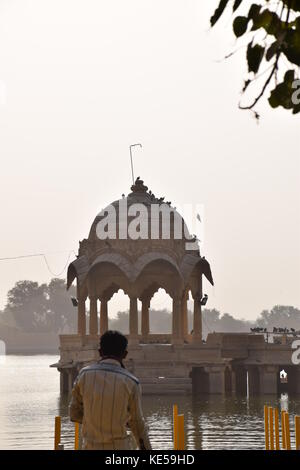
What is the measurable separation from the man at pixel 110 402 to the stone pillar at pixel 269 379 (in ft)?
140

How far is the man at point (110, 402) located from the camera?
9.41 m

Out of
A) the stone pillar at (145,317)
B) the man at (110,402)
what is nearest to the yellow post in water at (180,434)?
the man at (110,402)

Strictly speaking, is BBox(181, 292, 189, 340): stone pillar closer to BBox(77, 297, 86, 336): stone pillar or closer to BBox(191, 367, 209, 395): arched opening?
BBox(191, 367, 209, 395): arched opening

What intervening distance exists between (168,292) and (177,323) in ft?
4.47

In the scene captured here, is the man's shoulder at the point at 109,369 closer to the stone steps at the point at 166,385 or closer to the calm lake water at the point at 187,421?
the calm lake water at the point at 187,421

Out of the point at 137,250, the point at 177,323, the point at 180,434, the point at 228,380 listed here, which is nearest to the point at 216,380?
the point at 177,323

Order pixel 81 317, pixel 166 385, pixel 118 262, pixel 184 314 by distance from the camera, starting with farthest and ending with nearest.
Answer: pixel 184 314 → pixel 81 317 → pixel 118 262 → pixel 166 385

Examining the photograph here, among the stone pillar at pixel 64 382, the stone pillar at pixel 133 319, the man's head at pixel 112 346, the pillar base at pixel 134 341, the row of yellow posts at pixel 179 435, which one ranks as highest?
the stone pillar at pixel 133 319

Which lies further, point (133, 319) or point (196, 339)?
point (196, 339)

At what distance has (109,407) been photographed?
9414 mm

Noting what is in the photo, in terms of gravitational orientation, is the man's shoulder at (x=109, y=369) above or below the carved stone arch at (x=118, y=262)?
below

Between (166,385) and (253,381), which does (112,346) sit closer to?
(166,385)

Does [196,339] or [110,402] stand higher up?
[196,339]
